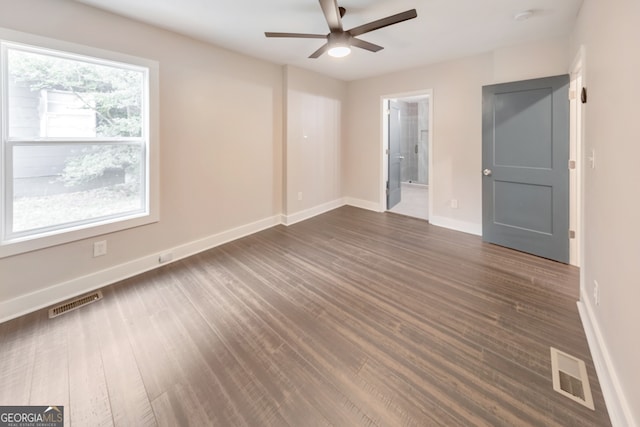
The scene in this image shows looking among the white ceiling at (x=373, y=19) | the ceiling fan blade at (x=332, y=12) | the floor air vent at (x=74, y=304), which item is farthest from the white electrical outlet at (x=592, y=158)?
the floor air vent at (x=74, y=304)

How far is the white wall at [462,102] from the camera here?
10.9 feet

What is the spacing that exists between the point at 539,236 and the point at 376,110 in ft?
11.0

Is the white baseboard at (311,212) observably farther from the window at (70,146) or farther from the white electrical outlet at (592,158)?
the white electrical outlet at (592,158)

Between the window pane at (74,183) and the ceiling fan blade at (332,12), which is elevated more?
the ceiling fan blade at (332,12)

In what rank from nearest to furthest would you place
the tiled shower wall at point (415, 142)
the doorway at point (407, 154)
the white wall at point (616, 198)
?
1. the white wall at point (616, 198)
2. the doorway at point (407, 154)
3. the tiled shower wall at point (415, 142)

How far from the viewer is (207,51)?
3.39m

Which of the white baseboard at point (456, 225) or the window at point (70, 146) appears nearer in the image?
the window at point (70, 146)

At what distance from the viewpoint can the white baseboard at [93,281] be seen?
7.30 feet

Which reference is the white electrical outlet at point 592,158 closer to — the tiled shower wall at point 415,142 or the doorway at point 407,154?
the doorway at point 407,154

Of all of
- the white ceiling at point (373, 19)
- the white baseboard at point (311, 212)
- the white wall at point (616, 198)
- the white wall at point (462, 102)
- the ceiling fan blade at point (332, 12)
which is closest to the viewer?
the white wall at point (616, 198)

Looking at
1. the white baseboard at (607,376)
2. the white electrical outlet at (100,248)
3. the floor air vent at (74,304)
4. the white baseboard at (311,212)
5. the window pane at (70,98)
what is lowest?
the white baseboard at (607,376)

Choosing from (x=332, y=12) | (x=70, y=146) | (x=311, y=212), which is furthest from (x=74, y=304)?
(x=311, y=212)

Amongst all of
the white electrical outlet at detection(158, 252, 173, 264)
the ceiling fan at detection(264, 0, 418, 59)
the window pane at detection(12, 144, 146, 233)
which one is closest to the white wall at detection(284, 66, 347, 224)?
the ceiling fan at detection(264, 0, 418, 59)

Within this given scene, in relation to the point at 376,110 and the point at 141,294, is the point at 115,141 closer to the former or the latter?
the point at 141,294
